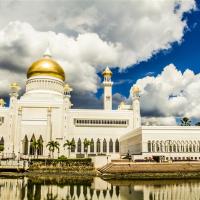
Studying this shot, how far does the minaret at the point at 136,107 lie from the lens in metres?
89.4

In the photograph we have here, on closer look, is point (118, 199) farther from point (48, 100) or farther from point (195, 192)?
point (48, 100)

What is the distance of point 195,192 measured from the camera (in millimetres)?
35281

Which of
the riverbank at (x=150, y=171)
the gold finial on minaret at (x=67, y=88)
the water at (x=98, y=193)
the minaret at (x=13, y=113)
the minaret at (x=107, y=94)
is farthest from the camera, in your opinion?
the minaret at (x=107, y=94)

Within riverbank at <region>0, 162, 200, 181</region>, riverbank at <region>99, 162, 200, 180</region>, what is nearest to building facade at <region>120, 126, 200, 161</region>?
riverbank at <region>99, 162, 200, 180</region>

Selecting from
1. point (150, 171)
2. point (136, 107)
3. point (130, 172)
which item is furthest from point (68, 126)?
point (150, 171)

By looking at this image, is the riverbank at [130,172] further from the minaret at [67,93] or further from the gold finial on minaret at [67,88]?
the gold finial on minaret at [67,88]

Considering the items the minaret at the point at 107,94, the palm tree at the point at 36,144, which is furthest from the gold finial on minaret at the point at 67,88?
the palm tree at the point at 36,144

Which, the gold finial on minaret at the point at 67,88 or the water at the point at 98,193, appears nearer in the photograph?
the water at the point at 98,193

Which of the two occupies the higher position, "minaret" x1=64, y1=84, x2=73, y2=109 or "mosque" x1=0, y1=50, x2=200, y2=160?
"minaret" x1=64, y1=84, x2=73, y2=109

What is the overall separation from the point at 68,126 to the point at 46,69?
1808 centimetres

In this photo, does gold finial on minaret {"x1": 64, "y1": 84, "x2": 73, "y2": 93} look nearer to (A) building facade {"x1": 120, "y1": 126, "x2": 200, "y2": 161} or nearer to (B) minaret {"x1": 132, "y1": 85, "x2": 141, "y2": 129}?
(B) minaret {"x1": 132, "y1": 85, "x2": 141, "y2": 129}

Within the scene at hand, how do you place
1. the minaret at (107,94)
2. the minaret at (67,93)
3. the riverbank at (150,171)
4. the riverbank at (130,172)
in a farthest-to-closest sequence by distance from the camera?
the minaret at (107,94) → the minaret at (67,93) → the riverbank at (150,171) → the riverbank at (130,172)

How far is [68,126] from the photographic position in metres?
86.8

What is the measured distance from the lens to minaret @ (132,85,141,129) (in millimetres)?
89375
